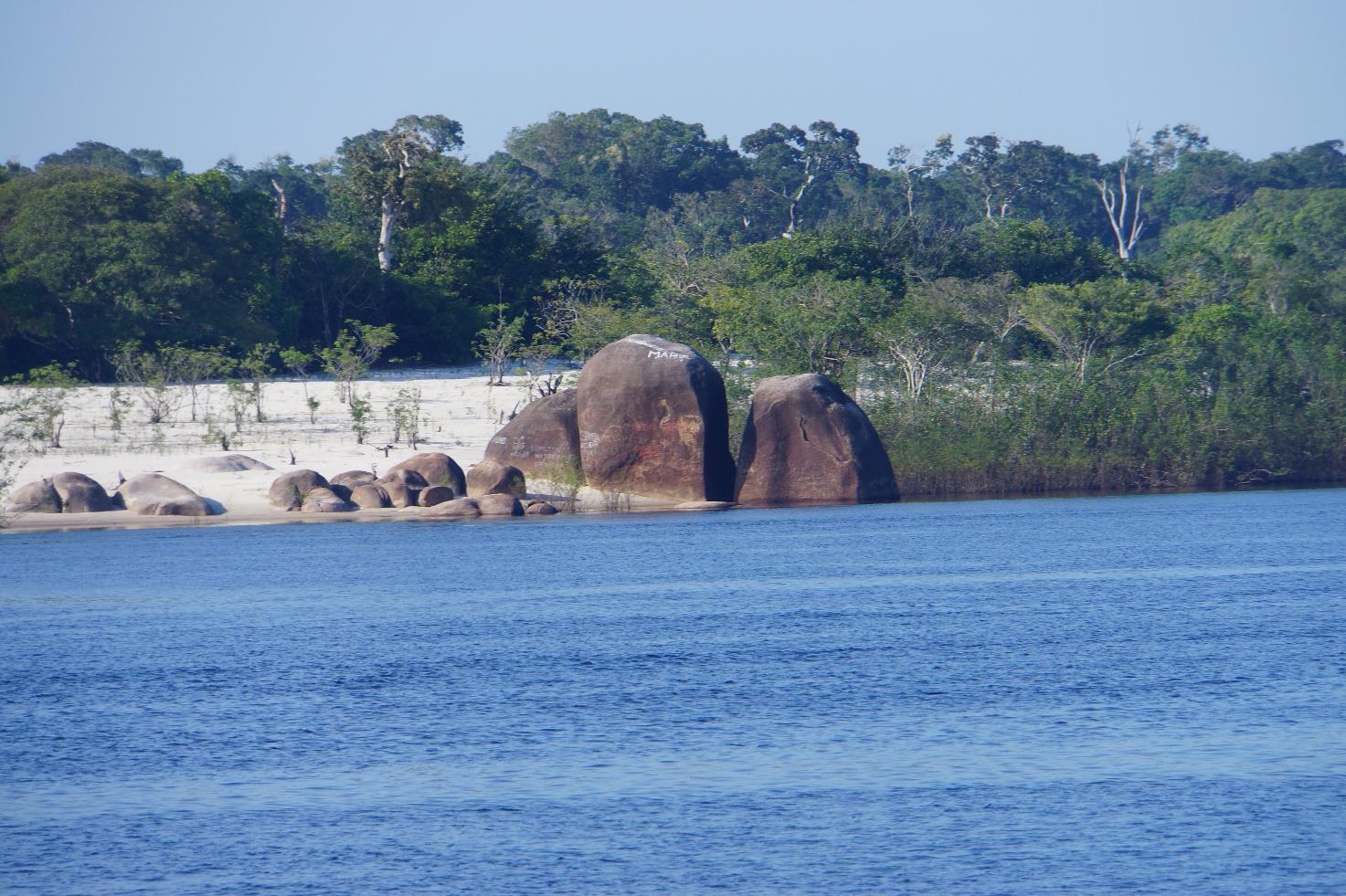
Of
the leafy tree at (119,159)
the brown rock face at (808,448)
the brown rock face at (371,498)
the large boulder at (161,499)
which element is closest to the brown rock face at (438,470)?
the brown rock face at (371,498)

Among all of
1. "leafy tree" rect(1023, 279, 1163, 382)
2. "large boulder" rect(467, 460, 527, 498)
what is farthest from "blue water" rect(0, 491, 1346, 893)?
"leafy tree" rect(1023, 279, 1163, 382)

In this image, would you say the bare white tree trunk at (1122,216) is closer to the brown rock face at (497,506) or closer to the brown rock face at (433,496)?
the brown rock face at (497,506)

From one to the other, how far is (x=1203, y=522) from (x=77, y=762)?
26.1 meters

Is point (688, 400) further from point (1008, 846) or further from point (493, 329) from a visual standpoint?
point (1008, 846)

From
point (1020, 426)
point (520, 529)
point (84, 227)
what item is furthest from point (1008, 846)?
point (84, 227)

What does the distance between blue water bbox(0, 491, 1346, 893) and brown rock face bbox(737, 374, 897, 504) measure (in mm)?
8404

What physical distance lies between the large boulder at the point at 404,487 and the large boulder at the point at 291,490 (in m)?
1.60

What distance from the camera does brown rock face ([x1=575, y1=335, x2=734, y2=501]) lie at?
3731 centimetres

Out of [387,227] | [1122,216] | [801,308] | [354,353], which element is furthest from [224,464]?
[1122,216]

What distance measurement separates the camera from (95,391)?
44.2m

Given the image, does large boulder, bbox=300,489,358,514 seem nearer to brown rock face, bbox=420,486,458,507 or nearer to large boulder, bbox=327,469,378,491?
large boulder, bbox=327,469,378,491

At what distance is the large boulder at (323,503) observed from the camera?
3597 centimetres

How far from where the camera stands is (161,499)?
3556 centimetres

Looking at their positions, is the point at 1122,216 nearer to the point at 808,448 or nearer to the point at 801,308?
the point at 801,308
